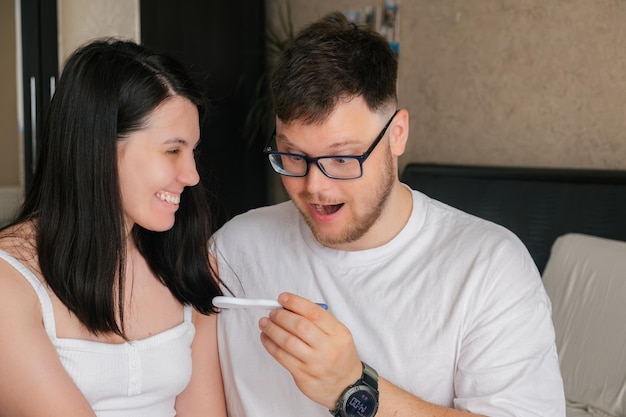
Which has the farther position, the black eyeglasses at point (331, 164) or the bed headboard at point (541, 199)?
the bed headboard at point (541, 199)

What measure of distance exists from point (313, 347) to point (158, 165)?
525 millimetres

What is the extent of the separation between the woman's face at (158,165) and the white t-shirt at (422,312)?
0.93ft

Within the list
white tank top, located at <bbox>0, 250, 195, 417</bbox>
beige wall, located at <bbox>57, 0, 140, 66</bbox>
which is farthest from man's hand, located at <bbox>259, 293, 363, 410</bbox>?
beige wall, located at <bbox>57, 0, 140, 66</bbox>

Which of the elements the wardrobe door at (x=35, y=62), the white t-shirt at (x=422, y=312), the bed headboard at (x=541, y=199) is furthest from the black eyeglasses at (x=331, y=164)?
the wardrobe door at (x=35, y=62)

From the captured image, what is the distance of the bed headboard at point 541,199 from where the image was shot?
2.67 meters

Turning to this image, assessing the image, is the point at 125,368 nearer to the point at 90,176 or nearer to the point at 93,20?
the point at 90,176

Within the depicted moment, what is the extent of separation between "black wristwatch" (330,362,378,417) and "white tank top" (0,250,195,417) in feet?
1.37

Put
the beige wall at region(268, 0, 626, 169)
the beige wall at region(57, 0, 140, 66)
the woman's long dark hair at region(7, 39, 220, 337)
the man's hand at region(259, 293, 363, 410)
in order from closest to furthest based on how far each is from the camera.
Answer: the man's hand at region(259, 293, 363, 410), the woman's long dark hair at region(7, 39, 220, 337), the beige wall at region(268, 0, 626, 169), the beige wall at region(57, 0, 140, 66)

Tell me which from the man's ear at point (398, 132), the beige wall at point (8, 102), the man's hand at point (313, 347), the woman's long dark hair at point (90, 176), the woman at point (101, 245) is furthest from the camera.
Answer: the beige wall at point (8, 102)

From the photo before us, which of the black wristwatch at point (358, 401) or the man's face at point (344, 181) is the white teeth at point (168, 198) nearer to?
the man's face at point (344, 181)

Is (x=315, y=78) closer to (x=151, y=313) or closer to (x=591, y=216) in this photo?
(x=151, y=313)

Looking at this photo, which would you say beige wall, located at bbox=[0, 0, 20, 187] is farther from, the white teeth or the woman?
the white teeth

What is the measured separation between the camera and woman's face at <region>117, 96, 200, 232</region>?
1.57m

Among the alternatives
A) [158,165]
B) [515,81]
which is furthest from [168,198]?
[515,81]
